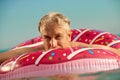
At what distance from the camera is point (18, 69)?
1509 millimetres

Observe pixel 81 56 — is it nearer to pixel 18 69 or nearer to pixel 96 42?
pixel 18 69

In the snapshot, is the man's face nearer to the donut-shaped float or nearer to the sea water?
the donut-shaped float

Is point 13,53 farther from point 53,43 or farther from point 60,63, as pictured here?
point 60,63

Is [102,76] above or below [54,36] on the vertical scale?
below

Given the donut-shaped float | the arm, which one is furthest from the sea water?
the arm

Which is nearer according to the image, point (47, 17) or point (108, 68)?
point (108, 68)

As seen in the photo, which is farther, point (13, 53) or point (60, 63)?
point (13, 53)

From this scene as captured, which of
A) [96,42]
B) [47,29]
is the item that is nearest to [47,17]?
[47,29]

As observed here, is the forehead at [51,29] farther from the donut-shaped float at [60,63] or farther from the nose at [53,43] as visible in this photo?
the donut-shaped float at [60,63]

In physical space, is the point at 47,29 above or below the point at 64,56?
above

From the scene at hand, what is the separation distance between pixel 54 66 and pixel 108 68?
0.27 m

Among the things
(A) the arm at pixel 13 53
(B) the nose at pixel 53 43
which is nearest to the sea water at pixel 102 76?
(B) the nose at pixel 53 43

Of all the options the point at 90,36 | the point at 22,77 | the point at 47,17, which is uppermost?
the point at 47,17

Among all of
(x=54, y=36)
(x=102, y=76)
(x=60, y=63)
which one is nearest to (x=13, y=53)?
(x=54, y=36)
